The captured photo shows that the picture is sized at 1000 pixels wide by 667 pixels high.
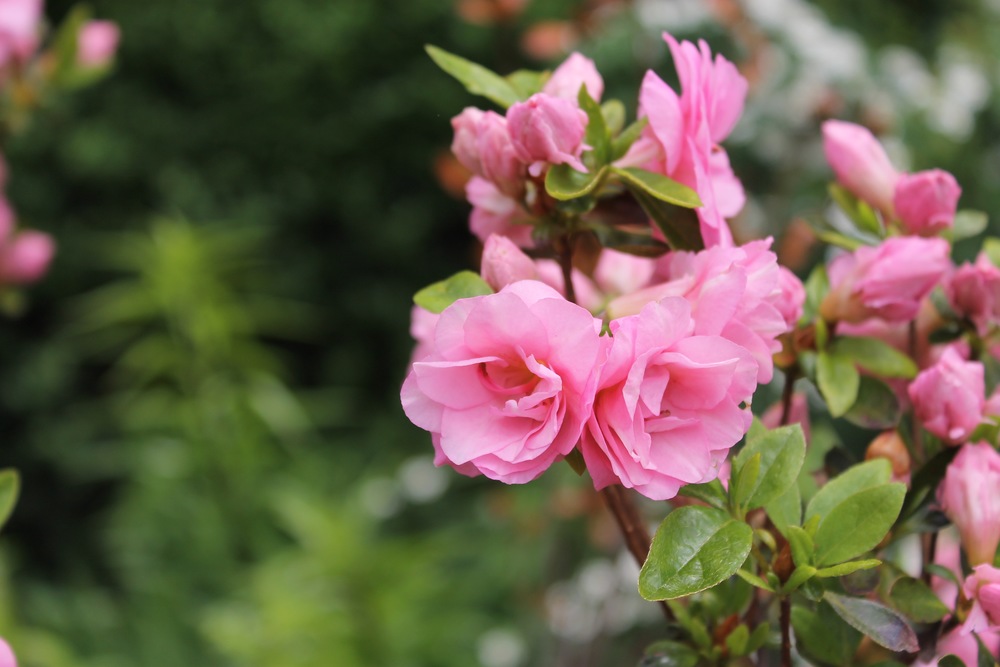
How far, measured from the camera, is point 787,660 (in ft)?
1.25

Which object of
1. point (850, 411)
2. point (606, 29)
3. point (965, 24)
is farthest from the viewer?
point (965, 24)

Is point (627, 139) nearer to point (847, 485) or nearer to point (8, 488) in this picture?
point (847, 485)

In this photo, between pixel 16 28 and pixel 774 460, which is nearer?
pixel 774 460

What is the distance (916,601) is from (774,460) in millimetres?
88

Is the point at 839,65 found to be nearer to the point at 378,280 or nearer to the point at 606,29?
the point at 606,29

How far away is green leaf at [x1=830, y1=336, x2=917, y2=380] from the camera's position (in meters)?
0.44

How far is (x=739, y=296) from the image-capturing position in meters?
0.34

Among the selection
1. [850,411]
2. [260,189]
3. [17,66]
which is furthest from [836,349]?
[260,189]

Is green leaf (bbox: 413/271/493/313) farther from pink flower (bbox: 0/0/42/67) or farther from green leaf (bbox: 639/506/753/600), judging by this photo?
pink flower (bbox: 0/0/42/67)

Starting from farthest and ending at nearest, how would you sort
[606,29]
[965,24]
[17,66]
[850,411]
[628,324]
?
[965,24] < [606,29] < [17,66] < [850,411] < [628,324]

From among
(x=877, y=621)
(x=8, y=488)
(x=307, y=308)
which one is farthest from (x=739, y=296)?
(x=307, y=308)

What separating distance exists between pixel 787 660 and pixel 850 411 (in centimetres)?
12

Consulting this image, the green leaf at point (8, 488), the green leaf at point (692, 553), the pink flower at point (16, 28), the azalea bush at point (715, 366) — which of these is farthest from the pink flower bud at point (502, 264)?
the pink flower at point (16, 28)

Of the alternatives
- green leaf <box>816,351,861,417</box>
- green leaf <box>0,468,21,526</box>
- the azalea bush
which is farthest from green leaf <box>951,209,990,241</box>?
green leaf <box>0,468,21,526</box>
